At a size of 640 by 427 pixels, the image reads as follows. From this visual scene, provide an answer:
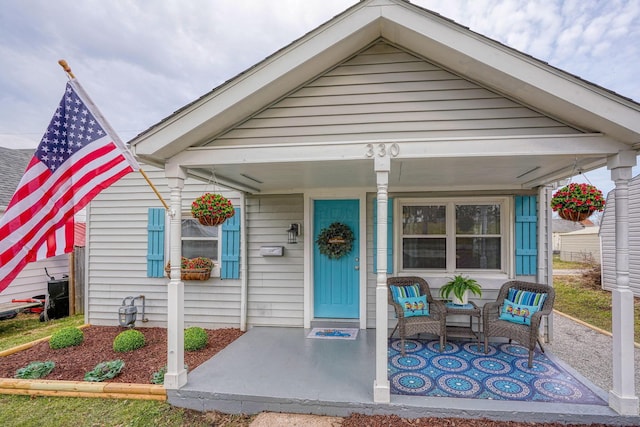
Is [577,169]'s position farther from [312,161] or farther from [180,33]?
[180,33]

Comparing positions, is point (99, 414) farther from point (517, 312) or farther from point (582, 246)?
point (582, 246)

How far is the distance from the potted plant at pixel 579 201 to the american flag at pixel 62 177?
418 centimetres

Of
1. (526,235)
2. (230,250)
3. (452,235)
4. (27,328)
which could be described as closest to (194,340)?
(230,250)

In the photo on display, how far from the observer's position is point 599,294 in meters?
8.91

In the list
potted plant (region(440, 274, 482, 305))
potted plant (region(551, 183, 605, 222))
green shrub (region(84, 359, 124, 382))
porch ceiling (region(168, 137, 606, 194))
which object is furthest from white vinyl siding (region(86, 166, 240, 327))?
potted plant (region(551, 183, 605, 222))

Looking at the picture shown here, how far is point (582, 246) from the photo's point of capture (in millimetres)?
19234

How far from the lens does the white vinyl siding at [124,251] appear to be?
5512 mm

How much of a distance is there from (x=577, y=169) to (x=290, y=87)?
3.30 metres

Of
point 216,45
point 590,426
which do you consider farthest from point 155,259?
point 216,45

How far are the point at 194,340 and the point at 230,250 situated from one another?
152 cm

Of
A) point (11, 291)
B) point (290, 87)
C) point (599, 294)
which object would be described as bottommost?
point (599, 294)

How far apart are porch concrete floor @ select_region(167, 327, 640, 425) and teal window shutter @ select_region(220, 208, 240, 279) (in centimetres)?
147

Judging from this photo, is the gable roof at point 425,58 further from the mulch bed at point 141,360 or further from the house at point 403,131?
the mulch bed at point 141,360

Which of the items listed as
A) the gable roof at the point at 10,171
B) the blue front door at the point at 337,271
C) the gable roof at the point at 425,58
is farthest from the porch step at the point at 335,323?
the gable roof at the point at 10,171
